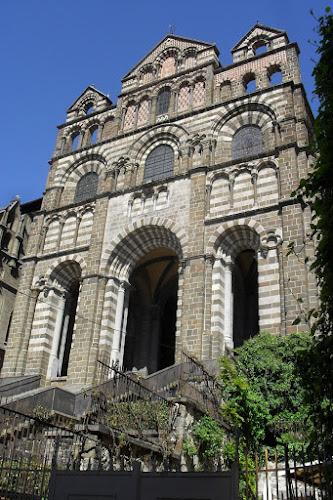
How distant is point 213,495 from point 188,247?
13.9 metres

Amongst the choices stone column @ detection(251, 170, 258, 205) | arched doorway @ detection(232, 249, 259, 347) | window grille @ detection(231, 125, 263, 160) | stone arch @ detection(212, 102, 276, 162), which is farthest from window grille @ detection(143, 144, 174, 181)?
arched doorway @ detection(232, 249, 259, 347)

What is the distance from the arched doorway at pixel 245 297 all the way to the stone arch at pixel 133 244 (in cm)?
347

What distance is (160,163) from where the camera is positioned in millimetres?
23141

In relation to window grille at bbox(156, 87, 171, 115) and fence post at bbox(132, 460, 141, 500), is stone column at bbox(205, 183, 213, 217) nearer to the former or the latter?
window grille at bbox(156, 87, 171, 115)

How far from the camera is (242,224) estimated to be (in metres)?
19.0

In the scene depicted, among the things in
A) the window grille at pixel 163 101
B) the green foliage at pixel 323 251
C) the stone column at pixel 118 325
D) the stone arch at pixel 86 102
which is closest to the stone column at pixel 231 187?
the stone column at pixel 118 325

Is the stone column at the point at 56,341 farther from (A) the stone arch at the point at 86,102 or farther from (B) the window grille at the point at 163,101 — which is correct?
(A) the stone arch at the point at 86,102

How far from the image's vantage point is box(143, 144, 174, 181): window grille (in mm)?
22750

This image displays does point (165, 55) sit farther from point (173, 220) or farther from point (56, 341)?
point (56, 341)

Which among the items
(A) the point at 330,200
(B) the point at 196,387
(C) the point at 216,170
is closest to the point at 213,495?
(A) the point at 330,200

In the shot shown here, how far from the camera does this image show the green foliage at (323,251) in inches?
222

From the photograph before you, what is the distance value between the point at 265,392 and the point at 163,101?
16119mm

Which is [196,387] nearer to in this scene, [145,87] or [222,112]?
[222,112]

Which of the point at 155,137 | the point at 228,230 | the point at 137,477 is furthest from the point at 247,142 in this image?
the point at 137,477
